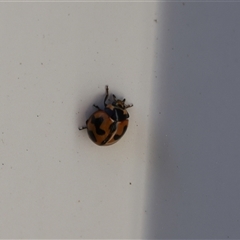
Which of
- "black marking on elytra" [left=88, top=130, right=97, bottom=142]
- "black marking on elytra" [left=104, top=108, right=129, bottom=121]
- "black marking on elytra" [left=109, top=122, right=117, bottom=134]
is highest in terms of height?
"black marking on elytra" [left=104, top=108, right=129, bottom=121]

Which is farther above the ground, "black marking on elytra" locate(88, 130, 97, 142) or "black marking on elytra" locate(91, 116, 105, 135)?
"black marking on elytra" locate(91, 116, 105, 135)

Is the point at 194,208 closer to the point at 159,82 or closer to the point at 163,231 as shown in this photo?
the point at 163,231

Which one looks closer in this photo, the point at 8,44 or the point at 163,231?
the point at 8,44

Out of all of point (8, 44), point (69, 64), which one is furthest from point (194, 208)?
point (8, 44)

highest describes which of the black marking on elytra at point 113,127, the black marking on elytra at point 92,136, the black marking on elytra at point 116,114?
the black marking on elytra at point 116,114
